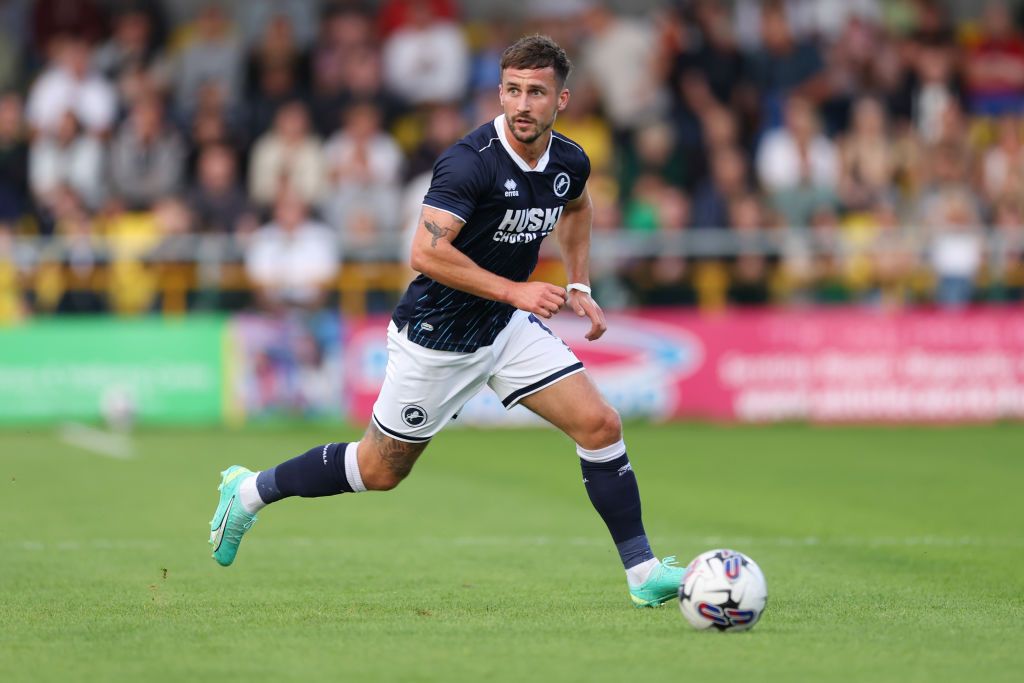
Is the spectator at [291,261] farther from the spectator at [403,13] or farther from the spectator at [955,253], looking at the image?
the spectator at [955,253]

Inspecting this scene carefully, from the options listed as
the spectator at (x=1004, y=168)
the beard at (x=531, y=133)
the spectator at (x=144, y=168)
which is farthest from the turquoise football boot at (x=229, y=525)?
the spectator at (x=1004, y=168)

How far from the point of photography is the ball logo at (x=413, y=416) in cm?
782

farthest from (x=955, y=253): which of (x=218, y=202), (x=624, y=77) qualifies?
(x=218, y=202)

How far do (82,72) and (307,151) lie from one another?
9.75ft

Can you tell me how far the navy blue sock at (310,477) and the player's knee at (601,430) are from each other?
3.87ft

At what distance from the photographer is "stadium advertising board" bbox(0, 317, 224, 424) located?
731 inches

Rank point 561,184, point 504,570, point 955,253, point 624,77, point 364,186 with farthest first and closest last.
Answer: point 624,77 → point 364,186 → point 955,253 → point 504,570 → point 561,184

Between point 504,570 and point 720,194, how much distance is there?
1116 cm

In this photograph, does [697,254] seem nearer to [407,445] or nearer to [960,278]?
[960,278]

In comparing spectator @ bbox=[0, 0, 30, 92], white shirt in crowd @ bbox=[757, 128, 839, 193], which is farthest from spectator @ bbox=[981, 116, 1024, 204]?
spectator @ bbox=[0, 0, 30, 92]

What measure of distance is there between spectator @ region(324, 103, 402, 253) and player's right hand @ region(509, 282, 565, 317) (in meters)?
11.8

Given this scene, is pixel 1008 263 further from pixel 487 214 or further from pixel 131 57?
pixel 487 214

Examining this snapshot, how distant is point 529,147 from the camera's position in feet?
24.8

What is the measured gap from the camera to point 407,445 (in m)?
7.89
